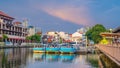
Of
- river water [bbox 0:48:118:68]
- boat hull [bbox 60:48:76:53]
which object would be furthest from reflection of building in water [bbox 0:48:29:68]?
boat hull [bbox 60:48:76:53]

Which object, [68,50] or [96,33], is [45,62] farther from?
[96,33]

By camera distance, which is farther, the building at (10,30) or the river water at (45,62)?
the building at (10,30)

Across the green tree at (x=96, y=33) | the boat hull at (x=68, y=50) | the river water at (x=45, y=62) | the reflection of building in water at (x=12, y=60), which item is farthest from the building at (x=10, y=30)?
the river water at (x=45, y=62)

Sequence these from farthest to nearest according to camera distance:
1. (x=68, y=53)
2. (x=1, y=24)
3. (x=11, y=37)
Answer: (x=11, y=37)
(x=1, y=24)
(x=68, y=53)

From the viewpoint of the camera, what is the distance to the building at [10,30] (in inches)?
5875

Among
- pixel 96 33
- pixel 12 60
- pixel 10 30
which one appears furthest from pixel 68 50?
pixel 10 30

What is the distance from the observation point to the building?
14923 centimetres

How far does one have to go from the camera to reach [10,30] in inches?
6186

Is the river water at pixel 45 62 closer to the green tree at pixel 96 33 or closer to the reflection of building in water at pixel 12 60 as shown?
the reflection of building in water at pixel 12 60

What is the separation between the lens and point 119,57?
58.1 feet

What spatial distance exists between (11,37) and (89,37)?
4946cm

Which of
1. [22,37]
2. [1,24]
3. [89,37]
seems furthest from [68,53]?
[22,37]

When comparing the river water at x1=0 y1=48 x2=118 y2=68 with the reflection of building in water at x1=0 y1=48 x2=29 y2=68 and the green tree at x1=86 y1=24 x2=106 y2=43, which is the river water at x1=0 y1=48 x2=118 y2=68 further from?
the green tree at x1=86 y1=24 x2=106 y2=43

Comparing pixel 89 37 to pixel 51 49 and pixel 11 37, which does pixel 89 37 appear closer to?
pixel 51 49
